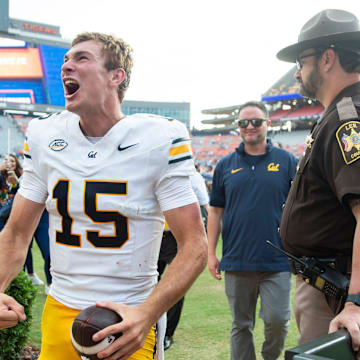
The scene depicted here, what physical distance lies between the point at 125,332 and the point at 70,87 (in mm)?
1075

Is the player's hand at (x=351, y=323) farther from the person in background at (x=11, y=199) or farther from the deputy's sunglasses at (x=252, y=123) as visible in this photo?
the person in background at (x=11, y=199)

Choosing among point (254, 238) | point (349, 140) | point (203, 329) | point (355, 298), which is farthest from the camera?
point (203, 329)

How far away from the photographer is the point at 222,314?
570 cm

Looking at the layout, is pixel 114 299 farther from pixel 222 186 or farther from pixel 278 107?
pixel 278 107

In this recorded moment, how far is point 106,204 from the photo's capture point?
1.89 meters

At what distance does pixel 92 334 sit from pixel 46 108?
3979cm

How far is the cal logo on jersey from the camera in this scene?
192 cm

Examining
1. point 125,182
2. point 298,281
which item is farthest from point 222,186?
point 125,182

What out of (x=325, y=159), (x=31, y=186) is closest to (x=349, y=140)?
(x=325, y=159)

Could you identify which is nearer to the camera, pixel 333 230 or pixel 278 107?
pixel 333 230

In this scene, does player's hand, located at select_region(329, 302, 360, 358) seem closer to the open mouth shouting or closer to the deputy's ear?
the deputy's ear

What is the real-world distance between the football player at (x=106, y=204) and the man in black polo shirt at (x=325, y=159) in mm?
676

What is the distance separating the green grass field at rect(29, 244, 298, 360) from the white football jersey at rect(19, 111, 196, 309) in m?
2.77

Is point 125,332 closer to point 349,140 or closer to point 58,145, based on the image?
point 58,145
